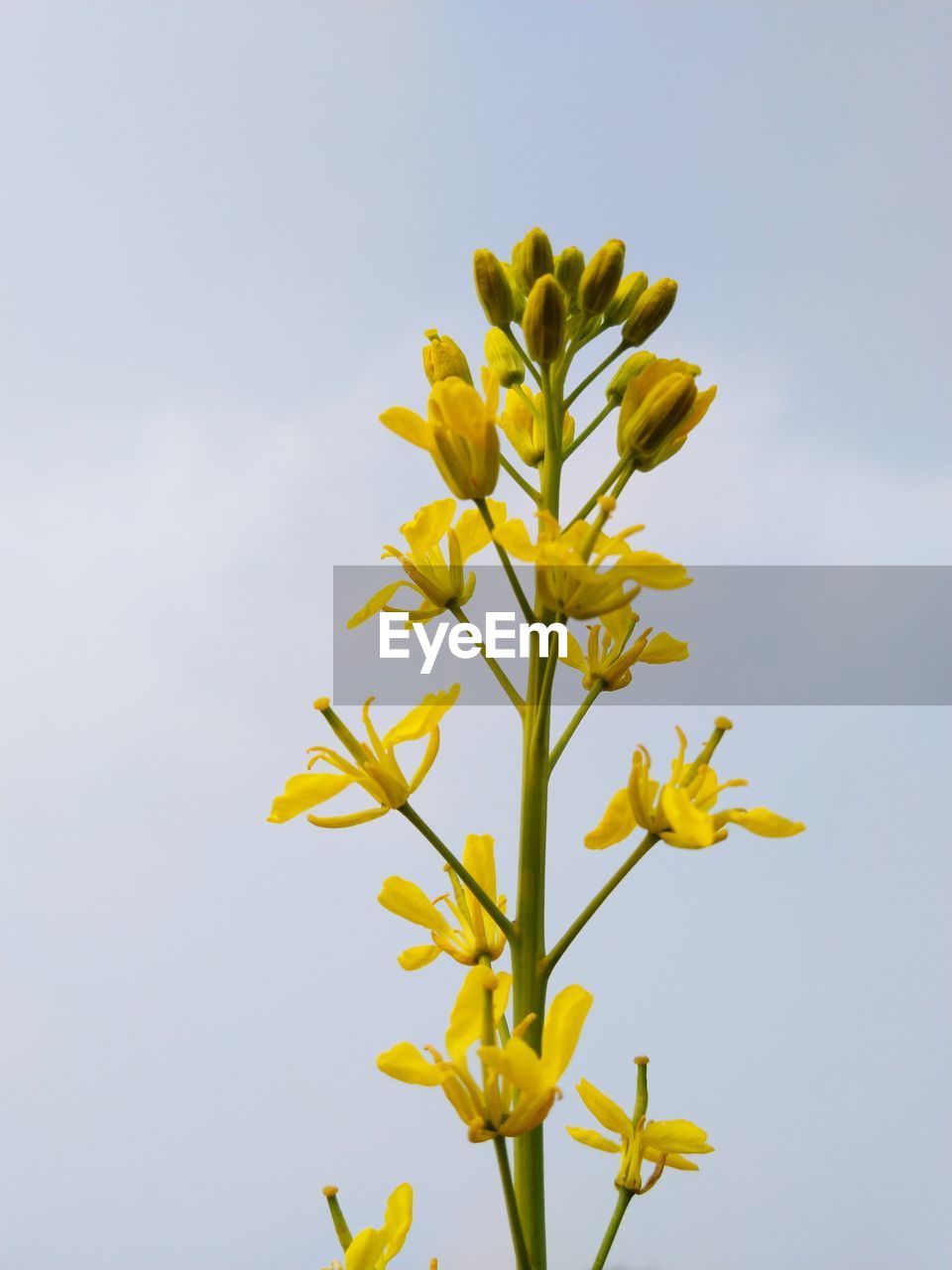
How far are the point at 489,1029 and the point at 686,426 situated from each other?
140 cm

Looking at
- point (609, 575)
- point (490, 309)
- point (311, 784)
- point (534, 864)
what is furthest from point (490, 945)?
point (490, 309)

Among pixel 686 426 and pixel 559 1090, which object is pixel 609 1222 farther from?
pixel 686 426

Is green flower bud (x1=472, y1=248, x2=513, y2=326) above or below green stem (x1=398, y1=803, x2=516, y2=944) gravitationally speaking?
above

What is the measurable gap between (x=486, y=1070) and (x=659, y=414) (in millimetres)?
1422

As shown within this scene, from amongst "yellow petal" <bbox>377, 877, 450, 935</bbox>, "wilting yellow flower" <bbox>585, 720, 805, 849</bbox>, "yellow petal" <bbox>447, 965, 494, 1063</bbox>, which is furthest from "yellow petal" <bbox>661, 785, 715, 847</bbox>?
"yellow petal" <bbox>377, 877, 450, 935</bbox>

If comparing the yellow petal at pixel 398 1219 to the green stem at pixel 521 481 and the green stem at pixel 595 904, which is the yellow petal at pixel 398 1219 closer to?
the green stem at pixel 595 904

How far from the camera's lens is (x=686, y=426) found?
2391 millimetres

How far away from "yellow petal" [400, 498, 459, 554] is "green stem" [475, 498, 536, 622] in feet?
0.37

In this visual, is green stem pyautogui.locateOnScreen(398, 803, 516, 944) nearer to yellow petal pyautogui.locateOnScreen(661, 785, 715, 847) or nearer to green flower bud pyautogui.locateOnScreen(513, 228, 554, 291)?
yellow petal pyautogui.locateOnScreen(661, 785, 715, 847)

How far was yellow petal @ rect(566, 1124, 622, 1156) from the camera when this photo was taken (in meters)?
2.34

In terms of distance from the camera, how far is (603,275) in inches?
102

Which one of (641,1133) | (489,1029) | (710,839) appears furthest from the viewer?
(641,1133)

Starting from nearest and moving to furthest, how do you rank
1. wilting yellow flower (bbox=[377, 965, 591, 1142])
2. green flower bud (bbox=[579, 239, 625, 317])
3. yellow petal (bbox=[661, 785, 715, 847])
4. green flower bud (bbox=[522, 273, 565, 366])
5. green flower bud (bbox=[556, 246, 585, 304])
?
wilting yellow flower (bbox=[377, 965, 591, 1142]) → yellow petal (bbox=[661, 785, 715, 847]) → green flower bud (bbox=[522, 273, 565, 366]) → green flower bud (bbox=[579, 239, 625, 317]) → green flower bud (bbox=[556, 246, 585, 304])

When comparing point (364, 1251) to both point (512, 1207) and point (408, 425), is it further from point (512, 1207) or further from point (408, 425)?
point (408, 425)
